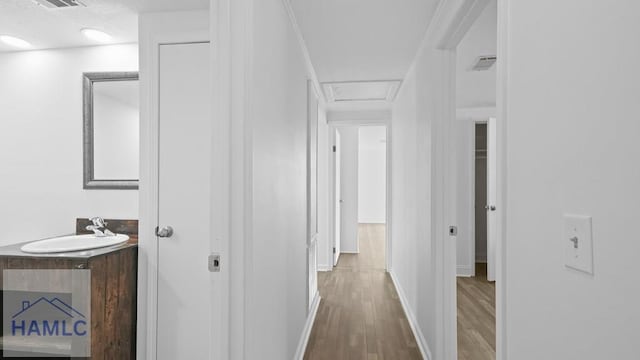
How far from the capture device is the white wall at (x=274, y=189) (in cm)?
131

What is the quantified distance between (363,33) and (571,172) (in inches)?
79.6

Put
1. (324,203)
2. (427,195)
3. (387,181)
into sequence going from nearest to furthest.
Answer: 1. (427,195)
2. (324,203)
3. (387,181)

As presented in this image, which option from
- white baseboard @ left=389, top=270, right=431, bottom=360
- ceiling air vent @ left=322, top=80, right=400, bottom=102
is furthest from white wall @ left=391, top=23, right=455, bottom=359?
ceiling air vent @ left=322, top=80, right=400, bottom=102

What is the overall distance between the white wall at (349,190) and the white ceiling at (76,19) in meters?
4.04

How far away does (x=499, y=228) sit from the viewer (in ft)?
3.32

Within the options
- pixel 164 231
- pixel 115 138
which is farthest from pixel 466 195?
pixel 115 138

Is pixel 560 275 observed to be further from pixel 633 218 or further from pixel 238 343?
pixel 238 343

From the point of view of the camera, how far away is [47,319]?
2.08 m

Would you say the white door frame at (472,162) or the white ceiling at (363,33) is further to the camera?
the white door frame at (472,162)

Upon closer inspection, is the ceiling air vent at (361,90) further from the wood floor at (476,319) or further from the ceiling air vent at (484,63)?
the wood floor at (476,319)

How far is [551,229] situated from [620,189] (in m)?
0.22

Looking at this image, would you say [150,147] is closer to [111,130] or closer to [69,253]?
[111,130]

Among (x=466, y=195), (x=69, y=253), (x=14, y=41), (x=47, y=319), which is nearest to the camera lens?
(x=69, y=253)

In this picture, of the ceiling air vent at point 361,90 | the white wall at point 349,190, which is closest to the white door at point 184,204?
the ceiling air vent at point 361,90
